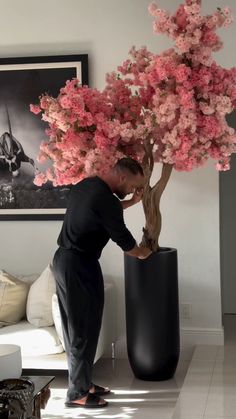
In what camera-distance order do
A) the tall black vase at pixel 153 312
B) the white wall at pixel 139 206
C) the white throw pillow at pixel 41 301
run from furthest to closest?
the white wall at pixel 139 206 → the white throw pillow at pixel 41 301 → the tall black vase at pixel 153 312

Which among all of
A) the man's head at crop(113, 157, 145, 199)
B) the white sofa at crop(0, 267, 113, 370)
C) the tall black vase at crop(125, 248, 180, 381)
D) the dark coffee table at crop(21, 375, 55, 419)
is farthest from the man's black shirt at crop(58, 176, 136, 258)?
the dark coffee table at crop(21, 375, 55, 419)

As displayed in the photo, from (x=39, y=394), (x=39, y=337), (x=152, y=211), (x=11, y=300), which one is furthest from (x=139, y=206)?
(x=39, y=394)

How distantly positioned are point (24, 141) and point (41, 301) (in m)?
1.41

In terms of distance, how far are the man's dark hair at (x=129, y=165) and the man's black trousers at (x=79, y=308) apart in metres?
0.58

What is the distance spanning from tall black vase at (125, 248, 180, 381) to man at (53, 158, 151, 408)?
1.06 feet

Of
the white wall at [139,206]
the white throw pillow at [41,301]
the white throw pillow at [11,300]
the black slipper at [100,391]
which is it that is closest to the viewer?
the black slipper at [100,391]

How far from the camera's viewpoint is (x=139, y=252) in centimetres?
421

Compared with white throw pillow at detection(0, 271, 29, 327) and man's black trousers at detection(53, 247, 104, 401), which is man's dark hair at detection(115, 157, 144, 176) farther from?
white throw pillow at detection(0, 271, 29, 327)

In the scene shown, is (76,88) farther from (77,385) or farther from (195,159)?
(77,385)

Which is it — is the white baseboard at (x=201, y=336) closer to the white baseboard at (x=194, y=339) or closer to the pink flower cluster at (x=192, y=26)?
the white baseboard at (x=194, y=339)

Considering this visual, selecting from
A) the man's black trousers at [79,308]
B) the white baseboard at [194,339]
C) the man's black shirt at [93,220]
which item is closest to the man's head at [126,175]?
the man's black shirt at [93,220]

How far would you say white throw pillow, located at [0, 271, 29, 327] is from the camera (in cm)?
487

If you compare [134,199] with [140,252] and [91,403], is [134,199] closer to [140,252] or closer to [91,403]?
[140,252]

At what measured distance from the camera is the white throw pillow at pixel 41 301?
476cm
